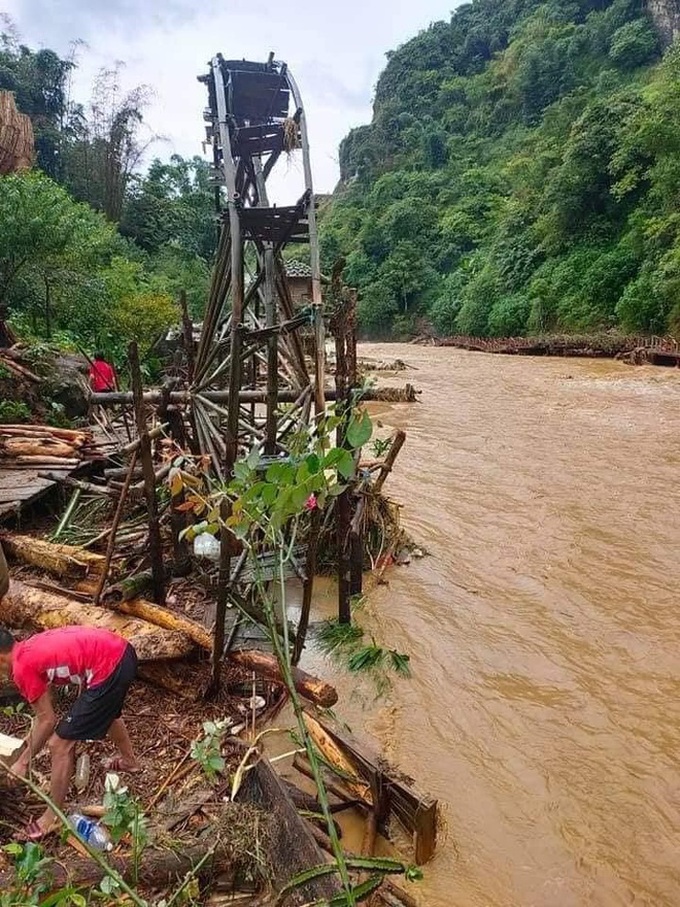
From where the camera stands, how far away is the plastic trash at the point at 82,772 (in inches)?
120

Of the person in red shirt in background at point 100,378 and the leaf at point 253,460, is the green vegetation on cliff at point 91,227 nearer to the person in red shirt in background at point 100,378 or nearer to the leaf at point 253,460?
the person in red shirt in background at point 100,378

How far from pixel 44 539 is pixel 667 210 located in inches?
1079

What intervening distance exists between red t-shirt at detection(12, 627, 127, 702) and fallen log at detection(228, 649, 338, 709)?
37.3 inches

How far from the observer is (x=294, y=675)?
338cm

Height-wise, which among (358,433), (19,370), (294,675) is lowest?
(294,675)

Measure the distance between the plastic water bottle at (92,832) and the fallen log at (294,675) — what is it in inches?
44.8

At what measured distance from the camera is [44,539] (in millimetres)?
5371

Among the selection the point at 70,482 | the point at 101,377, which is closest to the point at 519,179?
the point at 101,377

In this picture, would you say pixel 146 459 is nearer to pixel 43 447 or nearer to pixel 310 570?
pixel 310 570

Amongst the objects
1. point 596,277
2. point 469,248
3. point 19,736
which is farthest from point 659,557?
point 469,248

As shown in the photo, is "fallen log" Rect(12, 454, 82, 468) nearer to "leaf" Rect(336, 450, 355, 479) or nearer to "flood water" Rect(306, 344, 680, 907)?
"flood water" Rect(306, 344, 680, 907)

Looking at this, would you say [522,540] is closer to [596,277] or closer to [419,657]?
[419,657]

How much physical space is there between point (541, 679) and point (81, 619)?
3345 mm

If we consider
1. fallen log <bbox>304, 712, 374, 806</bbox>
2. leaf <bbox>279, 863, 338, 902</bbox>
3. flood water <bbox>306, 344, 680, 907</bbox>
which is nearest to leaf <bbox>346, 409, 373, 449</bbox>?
leaf <bbox>279, 863, 338, 902</bbox>
